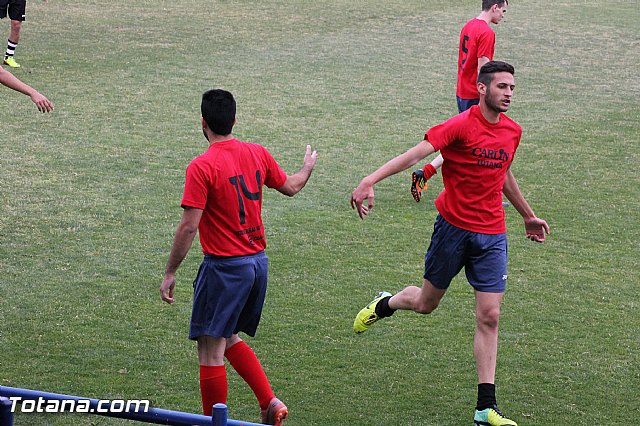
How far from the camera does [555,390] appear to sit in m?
6.77

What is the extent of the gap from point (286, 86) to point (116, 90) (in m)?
2.92

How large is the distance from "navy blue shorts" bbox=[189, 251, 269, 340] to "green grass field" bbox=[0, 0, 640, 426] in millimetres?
800

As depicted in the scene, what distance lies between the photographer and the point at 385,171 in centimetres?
607

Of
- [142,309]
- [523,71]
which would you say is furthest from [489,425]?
[523,71]

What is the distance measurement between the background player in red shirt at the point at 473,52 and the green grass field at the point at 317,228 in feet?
1.83

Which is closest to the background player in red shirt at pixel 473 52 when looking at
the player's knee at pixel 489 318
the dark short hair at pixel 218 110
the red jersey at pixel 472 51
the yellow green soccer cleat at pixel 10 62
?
the red jersey at pixel 472 51

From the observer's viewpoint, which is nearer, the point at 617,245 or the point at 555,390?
the point at 555,390

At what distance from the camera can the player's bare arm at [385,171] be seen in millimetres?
5910

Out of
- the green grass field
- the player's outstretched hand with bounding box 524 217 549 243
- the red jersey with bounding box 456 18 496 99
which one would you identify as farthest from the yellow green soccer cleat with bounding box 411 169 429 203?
the player's outstretched hand with bounding box 524 217 549 243

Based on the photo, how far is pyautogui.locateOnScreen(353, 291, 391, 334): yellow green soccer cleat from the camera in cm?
741

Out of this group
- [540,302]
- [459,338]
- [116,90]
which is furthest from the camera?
[116,90]

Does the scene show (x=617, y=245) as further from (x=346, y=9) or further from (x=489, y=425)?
(x=346, y=9)

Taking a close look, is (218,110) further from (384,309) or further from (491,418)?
(491,418)

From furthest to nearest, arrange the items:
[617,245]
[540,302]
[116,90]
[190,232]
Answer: [116,90], [617,245], [540,302], [190,232]
